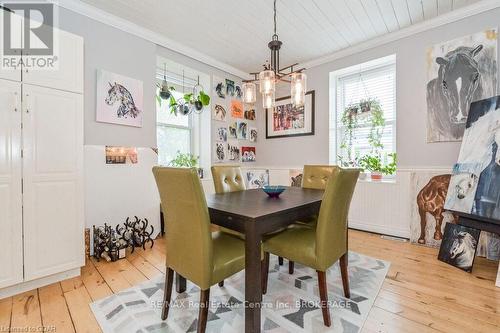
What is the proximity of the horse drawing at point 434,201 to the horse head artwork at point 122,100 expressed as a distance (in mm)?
3558

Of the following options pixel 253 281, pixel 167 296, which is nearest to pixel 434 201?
pixel 253 281

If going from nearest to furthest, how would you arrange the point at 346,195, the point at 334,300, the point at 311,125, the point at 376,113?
the point at 346,195 < the point at 334,300 < the point at 376,113 < the point at 311,125

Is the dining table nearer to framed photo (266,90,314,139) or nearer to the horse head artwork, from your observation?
the horse head artwork

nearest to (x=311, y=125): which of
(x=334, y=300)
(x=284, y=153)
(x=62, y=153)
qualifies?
(x=284, y=153)

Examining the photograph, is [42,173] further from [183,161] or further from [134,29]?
[134,29]

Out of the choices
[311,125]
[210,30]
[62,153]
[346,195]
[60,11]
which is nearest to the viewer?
[346,195]

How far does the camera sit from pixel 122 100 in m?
2.66

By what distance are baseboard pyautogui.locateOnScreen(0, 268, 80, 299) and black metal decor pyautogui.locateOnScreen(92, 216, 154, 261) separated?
1.08 feet

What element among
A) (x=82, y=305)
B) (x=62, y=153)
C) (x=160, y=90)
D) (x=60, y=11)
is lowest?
(x=82, y=305)

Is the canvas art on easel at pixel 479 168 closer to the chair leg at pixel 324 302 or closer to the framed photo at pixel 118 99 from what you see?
the chair leg at pixel 324 302

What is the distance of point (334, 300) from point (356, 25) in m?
2.92

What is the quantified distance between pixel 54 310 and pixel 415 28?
438 centimetres

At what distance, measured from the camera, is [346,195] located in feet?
5.11

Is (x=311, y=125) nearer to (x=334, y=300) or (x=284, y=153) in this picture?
(x=284, y=153)
